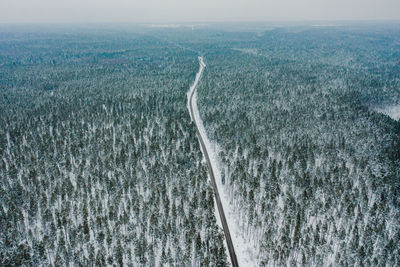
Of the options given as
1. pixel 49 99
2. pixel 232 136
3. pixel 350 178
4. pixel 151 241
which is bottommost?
pixel 151 241

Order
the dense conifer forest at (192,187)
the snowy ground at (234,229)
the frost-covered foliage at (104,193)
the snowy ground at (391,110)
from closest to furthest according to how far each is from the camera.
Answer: the frost-covered foliage at (104,193), the dense conifer forest at (192,187), the snowy ground at (234,229), the snowy ground at (391,110)

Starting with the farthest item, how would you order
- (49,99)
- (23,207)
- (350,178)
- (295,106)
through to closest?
(49,99) → (295,106) → (350,178) → (23,207)

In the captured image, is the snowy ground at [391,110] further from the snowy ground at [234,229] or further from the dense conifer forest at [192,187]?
the snowy ground at [234,229]

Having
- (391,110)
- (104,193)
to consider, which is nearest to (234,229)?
(104,193)

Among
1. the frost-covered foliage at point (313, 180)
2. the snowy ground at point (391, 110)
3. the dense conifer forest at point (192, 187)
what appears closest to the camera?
the dense conifer forest at point (192, 187)

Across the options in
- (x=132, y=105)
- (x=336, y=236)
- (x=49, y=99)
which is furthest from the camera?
(x=49, y=99)

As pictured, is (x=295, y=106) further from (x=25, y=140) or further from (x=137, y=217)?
(x=25, y=140)

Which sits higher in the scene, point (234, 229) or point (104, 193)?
point (104, 193)

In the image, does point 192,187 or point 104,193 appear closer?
point 104,193

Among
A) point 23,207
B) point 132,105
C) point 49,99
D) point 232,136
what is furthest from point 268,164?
point 49,99

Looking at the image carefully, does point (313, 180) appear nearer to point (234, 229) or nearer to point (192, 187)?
point (234, 229)

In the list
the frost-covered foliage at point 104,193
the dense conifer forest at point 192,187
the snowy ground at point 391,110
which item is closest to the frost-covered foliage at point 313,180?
the dense conifer forest at point 192,187
